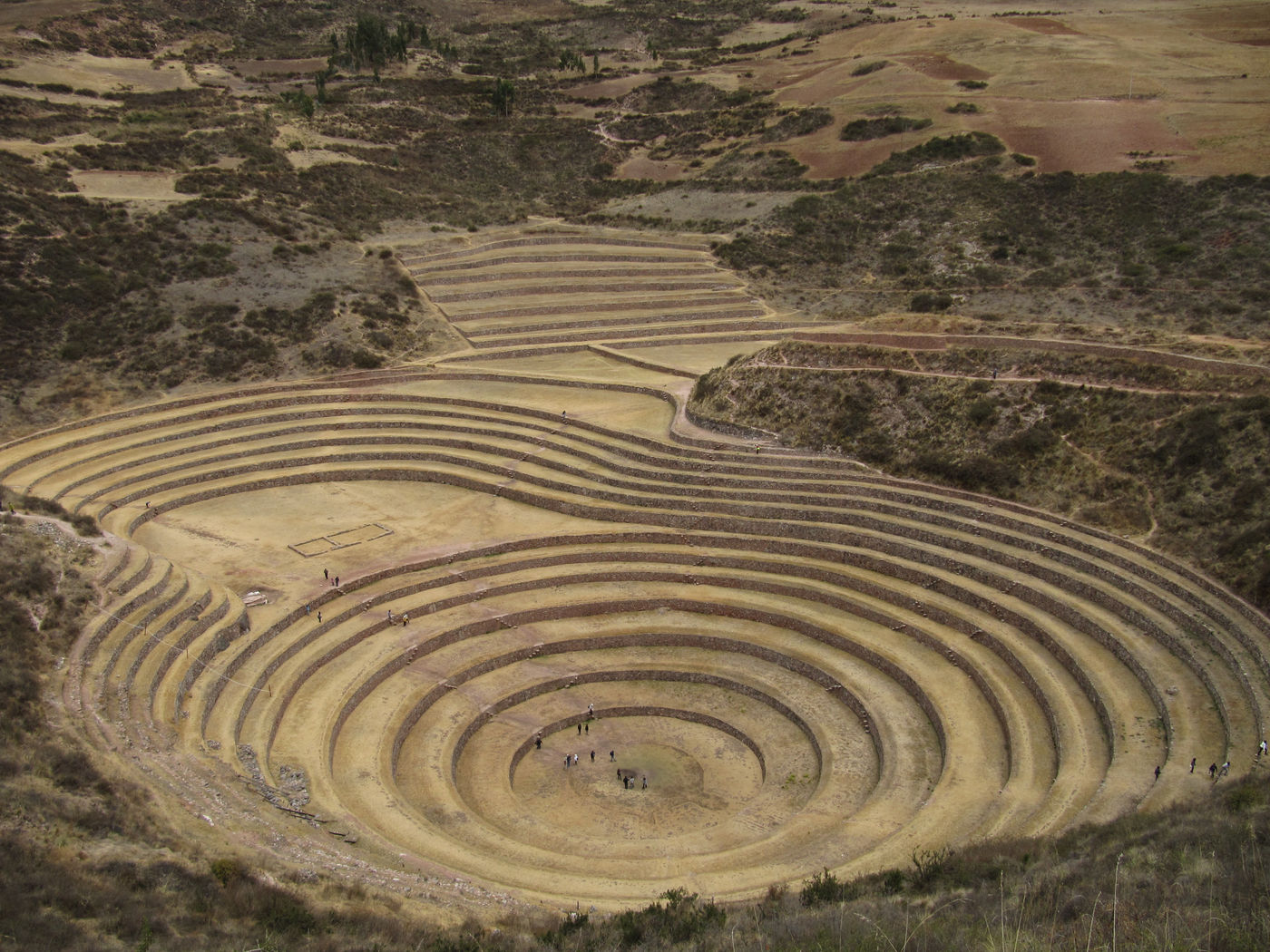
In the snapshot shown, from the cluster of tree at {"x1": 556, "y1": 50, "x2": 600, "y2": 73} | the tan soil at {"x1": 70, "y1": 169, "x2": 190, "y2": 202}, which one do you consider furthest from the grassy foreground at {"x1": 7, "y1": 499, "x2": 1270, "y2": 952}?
the cluster of tree at {"x1": 556, "y1": 50, "x2": 600, "y2": 73}

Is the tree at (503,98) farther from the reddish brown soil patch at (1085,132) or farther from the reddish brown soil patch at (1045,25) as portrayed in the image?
the reddish brown soil patch at (1045,25)

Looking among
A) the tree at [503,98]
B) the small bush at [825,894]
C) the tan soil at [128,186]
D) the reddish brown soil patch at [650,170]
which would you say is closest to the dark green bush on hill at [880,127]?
the reddish brown soil patch at [650,170]

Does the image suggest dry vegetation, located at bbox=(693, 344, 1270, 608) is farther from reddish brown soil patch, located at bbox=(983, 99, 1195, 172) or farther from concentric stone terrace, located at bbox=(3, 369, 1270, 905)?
reddish brown soil patch, located at bbox=(983, 99, 1195, 172)

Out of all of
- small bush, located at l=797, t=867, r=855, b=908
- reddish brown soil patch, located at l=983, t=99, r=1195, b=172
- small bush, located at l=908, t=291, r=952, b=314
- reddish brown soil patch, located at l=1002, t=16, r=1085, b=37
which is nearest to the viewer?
small bush, located at l=797, t=867, r=855, b=908

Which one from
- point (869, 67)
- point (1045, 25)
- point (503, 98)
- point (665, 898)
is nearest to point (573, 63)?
point (503, 98)

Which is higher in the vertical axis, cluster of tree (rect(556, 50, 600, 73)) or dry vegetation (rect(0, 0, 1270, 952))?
cluster of tree (rect(556, 50, 600, 73))

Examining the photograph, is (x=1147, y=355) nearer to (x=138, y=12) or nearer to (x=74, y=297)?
(x=74, y=297)

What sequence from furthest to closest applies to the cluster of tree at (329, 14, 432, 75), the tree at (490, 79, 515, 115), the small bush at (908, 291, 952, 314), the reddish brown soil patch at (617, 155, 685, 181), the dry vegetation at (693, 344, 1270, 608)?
the cluster of tree at (329, 14, 432, 75) → the tree at (490, 79, 515, 115) → the reddish brown soil patch at (617, 155, 685, 181) → the small bush at (908, 291, 952, 314) → the dry vegetation at (693, 344, 1270, 608)
